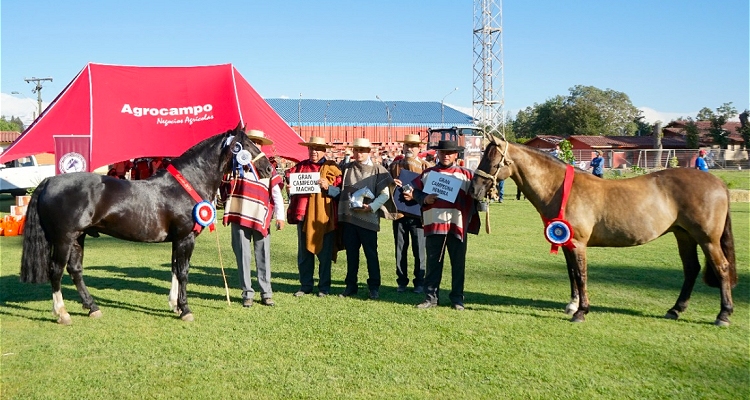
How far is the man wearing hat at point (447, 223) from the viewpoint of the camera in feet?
25.1

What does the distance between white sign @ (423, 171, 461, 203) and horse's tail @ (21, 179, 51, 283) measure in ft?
14.2

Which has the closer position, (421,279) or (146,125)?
(421,279)

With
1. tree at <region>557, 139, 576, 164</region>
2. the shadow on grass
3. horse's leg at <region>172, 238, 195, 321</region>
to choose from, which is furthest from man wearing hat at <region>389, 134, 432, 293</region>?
tree at <region>557, 139, 576, 164</region>

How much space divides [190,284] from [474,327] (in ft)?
15.0

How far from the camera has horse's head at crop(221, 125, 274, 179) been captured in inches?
302

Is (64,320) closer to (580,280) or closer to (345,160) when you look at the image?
(345,160)

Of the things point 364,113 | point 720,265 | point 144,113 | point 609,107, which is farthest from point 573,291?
point 609,107

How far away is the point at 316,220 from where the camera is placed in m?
8.52

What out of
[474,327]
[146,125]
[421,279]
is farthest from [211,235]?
[474,327]

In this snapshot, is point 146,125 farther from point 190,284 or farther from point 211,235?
point 190,284

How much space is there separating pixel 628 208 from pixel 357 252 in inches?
136

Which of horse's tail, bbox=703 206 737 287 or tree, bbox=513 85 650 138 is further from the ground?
tree, bbox=513 85 650 138

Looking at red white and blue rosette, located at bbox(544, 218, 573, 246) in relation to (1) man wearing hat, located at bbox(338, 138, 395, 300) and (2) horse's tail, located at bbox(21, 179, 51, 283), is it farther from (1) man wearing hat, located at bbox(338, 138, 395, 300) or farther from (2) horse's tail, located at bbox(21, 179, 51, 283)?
(2) horse's tail, located at bbox(21, 179, 51, 283)

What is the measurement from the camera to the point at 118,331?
22.4 ft
